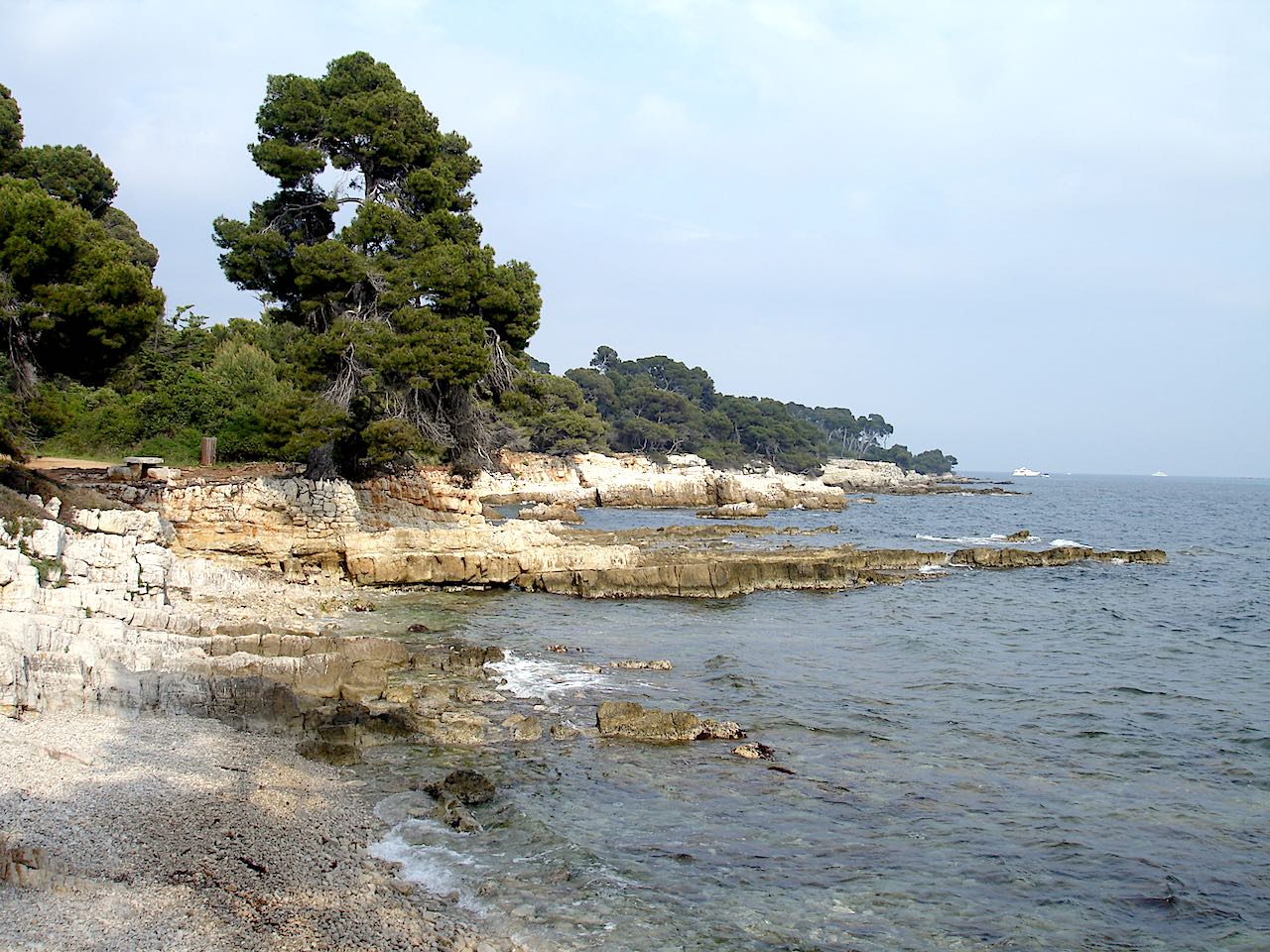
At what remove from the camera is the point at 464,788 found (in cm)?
877

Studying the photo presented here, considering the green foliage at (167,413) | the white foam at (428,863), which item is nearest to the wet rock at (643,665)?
the white foam at (428,863)

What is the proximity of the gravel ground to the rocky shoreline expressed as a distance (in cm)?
2

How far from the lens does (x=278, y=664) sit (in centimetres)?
1145

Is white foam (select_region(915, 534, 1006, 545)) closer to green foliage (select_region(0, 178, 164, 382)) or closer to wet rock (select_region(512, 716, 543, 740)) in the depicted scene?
wet rock (select_region(512, 716, 543, 740))

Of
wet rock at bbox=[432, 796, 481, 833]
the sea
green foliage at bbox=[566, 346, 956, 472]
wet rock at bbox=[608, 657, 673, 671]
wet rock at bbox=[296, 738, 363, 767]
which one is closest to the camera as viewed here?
the sea

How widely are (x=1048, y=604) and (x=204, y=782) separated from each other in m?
21.6

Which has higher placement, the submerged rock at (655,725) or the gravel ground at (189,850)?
the gravel ground at (189,850)

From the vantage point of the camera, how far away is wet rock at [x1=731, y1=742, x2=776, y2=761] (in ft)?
34.7

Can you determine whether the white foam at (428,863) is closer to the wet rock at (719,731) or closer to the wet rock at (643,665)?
the wet rock at (719,731)

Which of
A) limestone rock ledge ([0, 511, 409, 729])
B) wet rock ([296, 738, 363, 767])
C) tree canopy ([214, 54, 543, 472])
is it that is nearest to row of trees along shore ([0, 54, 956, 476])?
tree canopy ([214, 54, 543, 472])

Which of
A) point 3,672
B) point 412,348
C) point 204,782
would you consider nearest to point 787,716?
point 204,782

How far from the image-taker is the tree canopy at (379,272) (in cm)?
2247

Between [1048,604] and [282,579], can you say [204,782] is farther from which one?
[1048,604]

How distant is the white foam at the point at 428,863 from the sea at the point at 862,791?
3 cm
